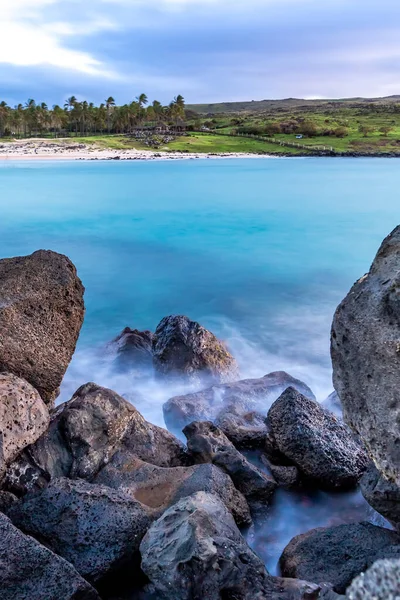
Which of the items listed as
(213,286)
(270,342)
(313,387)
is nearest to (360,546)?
(313,387)

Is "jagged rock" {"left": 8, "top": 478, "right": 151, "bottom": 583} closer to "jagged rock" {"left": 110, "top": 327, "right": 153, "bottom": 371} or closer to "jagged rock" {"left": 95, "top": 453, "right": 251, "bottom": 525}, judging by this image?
"jagged rock" {"left": 95, "top": 453, "right": 251, "bottom": 525}

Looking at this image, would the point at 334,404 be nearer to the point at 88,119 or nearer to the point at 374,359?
the point at 374,359

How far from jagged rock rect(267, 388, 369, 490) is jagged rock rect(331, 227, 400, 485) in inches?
71.2

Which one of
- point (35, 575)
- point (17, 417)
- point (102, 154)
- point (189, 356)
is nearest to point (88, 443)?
point (17, 417)

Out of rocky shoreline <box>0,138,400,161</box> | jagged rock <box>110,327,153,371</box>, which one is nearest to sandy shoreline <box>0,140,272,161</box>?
rocky shoreline <box>0,138,400,161</box>

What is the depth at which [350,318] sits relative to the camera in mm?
3473

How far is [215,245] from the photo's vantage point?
65.9 ft

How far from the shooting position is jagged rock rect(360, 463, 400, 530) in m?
3.87

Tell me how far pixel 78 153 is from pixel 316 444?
52366mm

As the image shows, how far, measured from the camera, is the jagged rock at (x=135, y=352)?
27.2 feet

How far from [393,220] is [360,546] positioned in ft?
75.0

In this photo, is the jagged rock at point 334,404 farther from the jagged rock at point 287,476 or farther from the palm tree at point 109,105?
the palm tree at point 109,105

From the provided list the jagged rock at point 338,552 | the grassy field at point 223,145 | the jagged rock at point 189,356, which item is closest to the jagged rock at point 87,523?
the jagged rock at point 338,552

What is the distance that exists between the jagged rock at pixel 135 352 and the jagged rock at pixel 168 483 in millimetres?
3445
